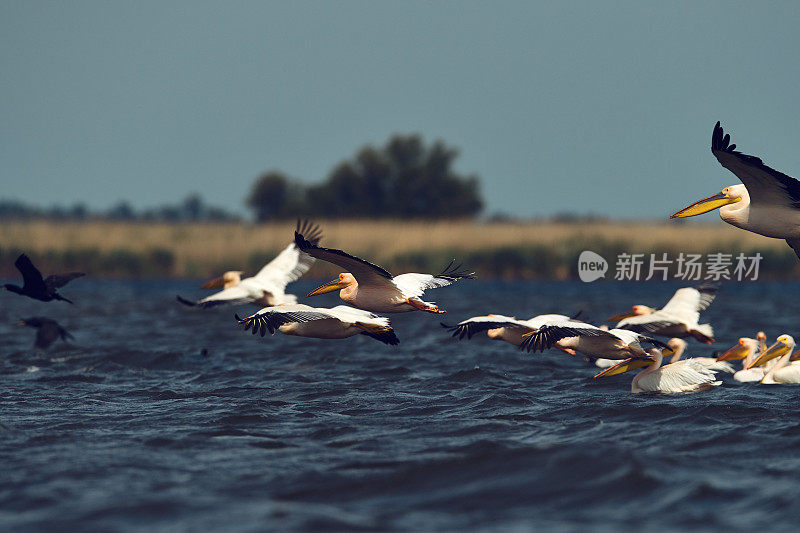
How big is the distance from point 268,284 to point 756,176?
19.2 feet

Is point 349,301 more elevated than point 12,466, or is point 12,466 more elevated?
point 349,301

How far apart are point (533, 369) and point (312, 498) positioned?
245 inches

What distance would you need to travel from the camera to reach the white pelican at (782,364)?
379 inches

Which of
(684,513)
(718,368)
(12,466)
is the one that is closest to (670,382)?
(718,368)

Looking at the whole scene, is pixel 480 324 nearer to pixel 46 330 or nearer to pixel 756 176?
pixel 756 176

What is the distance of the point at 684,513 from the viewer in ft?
17.6

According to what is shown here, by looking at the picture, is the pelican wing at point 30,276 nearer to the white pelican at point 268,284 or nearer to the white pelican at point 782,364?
the white pelican at point 268,284

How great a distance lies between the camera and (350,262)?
27.3ft

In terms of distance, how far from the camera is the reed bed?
24.8 meters

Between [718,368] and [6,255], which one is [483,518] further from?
[6,255]

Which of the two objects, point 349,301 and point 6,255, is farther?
point 6,255

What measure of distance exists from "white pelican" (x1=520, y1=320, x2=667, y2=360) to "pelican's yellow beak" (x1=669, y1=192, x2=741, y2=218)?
1.26 metres

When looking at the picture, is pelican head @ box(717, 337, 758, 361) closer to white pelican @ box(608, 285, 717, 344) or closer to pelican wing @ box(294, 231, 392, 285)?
white pelican @ box(608, 285, 717, 344)

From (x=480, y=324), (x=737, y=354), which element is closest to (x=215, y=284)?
(x=480, y=324)
